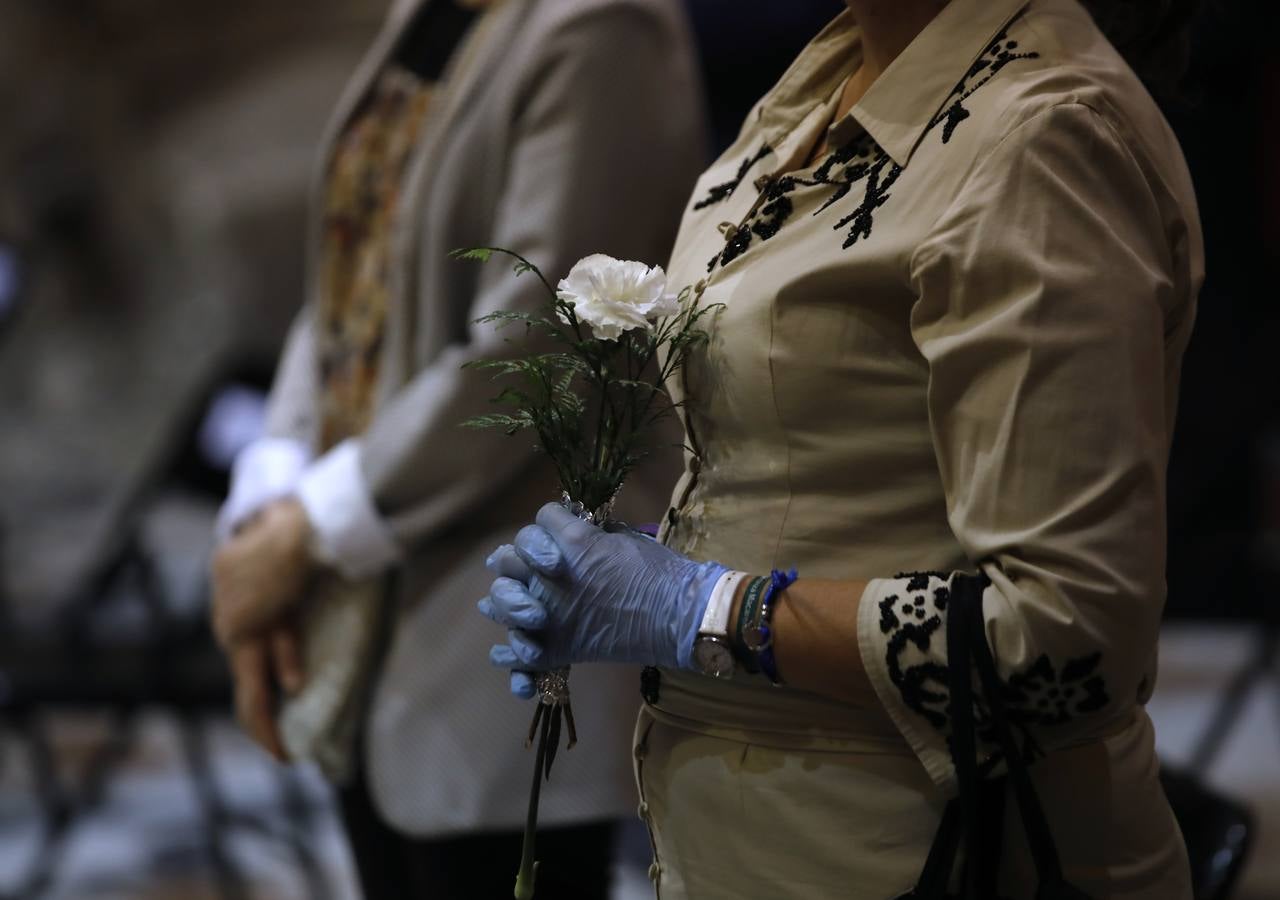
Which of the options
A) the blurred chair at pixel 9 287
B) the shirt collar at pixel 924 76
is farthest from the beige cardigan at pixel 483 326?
the blurred chair at pixel 9 287

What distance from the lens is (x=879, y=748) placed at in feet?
3.03

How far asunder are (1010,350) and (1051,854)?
1.04 ft

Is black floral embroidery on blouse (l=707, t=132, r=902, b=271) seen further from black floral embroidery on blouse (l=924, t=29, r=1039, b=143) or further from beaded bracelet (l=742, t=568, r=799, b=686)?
beaded bracelet (l=742, t=568, r=799, b=686)

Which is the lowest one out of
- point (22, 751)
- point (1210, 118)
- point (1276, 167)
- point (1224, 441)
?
point (22, 751)

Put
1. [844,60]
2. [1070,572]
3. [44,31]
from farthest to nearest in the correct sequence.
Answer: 1. [44,31]
2. [844,60]
3. [1070,572]

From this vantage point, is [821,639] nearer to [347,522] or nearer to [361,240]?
[347,522]

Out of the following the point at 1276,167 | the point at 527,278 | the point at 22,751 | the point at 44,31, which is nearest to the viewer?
the point at 527,278

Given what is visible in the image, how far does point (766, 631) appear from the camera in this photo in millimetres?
869

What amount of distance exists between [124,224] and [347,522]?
378cm

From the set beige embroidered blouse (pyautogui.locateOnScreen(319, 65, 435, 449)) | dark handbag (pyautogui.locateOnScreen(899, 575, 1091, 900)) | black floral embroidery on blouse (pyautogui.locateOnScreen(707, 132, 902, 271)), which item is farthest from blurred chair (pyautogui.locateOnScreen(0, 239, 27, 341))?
dark handbag (pyautogui.locateOnScreen(899, 575, 1091, 900))

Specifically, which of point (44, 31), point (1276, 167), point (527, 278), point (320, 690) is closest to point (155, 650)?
point (320, 690)

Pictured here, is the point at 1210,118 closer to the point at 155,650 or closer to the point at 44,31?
the point at 155,650

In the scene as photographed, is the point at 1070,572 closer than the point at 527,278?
Yes

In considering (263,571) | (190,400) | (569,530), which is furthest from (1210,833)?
→ (190,400)
